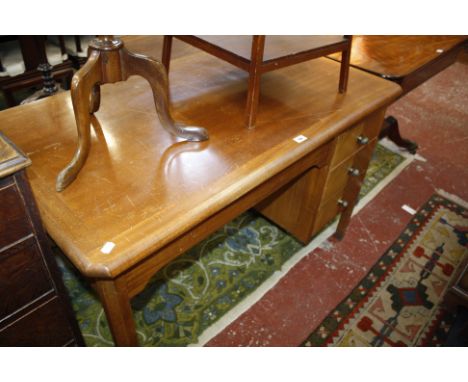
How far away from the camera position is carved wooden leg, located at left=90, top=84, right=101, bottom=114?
1004 mm

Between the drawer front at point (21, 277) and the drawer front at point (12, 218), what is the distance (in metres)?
0.03

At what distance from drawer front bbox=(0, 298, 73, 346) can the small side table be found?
684 mm

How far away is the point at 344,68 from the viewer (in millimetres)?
1239

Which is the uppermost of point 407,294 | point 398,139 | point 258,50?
Result: point 258,50

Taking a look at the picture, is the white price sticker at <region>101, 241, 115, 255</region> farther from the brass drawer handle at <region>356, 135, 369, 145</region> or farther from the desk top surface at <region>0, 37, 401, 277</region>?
the brass drawer handle at <region>356, 135, 369, 145</region>

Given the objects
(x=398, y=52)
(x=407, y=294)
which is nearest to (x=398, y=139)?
(x=398, y=52)

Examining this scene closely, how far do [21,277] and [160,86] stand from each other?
0.52 m

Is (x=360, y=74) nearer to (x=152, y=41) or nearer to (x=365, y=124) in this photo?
(x=365, y=124)

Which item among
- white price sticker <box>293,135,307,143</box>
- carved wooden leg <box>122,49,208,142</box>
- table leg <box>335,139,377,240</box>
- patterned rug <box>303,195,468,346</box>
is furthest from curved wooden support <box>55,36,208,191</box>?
patterned rug <box>303,195,468,346</box>

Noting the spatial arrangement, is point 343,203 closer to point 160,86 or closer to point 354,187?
point 354,187

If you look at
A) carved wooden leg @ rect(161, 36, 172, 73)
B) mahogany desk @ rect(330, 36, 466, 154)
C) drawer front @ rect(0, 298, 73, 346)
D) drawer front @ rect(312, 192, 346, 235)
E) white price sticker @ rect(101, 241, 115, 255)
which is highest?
carved wooden leg @ rect(161, 36, 172, 73)

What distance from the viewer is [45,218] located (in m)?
0.76

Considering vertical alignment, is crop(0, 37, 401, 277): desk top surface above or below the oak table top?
below
